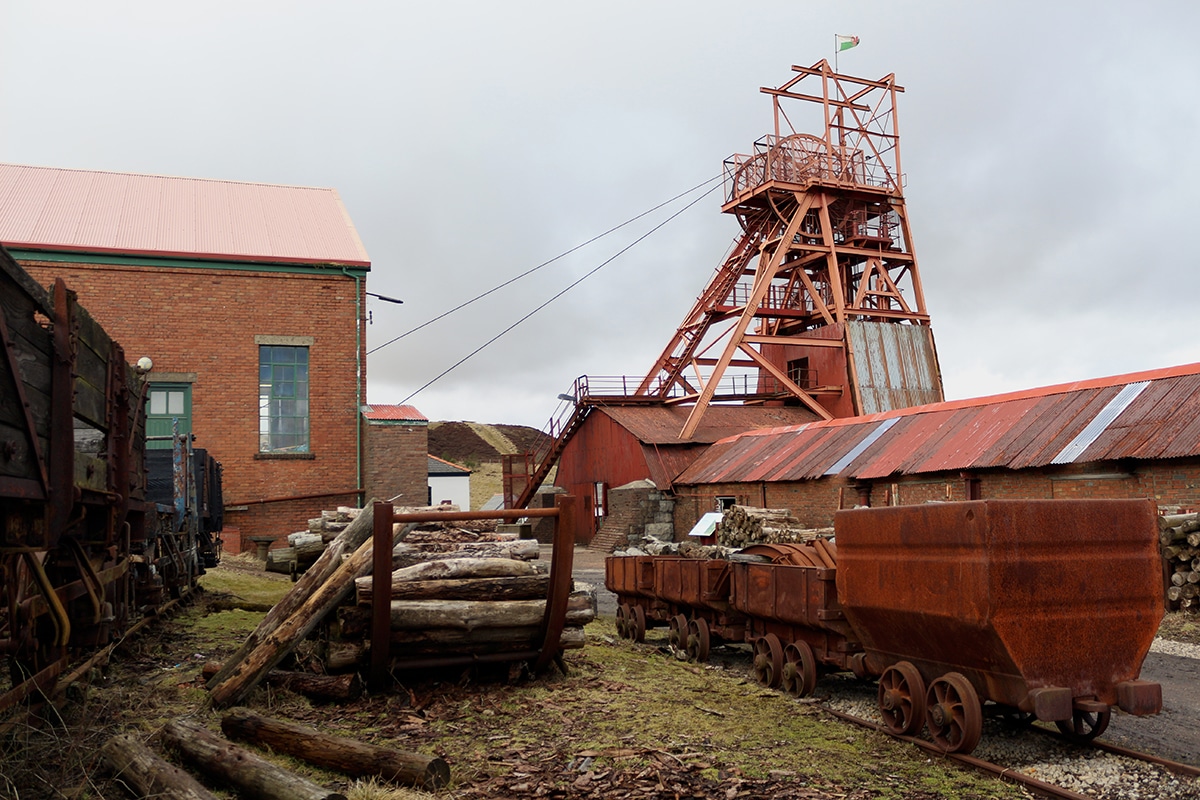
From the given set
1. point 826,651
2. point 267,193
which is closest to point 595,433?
point 267,193

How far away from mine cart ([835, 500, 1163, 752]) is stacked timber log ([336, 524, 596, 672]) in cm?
307

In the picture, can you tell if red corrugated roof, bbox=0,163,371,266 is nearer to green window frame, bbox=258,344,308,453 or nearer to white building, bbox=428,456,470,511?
green window frame, bbox=258,344,308,453

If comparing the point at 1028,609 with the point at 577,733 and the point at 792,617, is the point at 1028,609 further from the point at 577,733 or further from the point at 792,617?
the point at 577,733

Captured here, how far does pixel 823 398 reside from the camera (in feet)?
120

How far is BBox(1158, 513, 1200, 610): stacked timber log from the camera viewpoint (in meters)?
13.5

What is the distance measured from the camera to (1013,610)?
6465 millimetres

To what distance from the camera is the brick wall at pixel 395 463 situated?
79.6ft

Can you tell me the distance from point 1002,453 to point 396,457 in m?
14.2

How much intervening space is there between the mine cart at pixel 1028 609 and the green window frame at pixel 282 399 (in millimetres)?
19389

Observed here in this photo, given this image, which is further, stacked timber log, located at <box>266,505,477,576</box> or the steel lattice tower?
the steel lattice tower

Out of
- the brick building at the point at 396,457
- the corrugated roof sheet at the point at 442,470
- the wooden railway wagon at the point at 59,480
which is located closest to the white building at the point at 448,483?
the corrugated roof sheet at the point at 442,470

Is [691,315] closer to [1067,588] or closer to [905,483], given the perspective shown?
[905,483]

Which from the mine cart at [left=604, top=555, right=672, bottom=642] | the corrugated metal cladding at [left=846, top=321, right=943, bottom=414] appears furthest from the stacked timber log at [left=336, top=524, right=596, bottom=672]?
the corrugated metal cladding at [left=846, top=321, right=943, bottom=414]

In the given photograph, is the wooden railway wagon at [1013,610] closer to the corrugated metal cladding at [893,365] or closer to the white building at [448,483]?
the corrugated metal cladding at [893,365]
